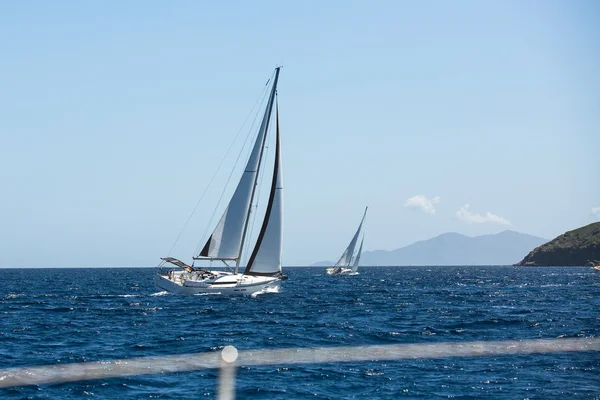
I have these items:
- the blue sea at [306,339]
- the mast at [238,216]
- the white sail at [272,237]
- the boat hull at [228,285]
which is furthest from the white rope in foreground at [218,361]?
the mast at [238,216]

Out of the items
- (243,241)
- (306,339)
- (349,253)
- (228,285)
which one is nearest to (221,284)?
(228,285)

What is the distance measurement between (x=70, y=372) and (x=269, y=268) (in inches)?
1223

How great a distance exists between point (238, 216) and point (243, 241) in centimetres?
202

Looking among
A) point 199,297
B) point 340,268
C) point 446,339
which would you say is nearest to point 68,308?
point 199,297

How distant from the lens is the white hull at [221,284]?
5003 cm

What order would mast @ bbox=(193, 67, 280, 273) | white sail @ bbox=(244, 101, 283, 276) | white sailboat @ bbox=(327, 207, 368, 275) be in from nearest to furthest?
white sail @ bbox=(244, 101, 283, 276) < mast @ bbox=(193, 67, 280, 273) < white sailboat @ bbox=(327, 207, 368, 275)

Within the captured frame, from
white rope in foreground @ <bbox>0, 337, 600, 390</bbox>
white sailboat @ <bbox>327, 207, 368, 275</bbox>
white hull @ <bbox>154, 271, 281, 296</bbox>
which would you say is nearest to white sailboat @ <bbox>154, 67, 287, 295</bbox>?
white hull @ <bbox>154, 271, 281, 296</bbox>

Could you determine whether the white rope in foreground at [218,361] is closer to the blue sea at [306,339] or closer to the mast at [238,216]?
the blue sea at [306,339]

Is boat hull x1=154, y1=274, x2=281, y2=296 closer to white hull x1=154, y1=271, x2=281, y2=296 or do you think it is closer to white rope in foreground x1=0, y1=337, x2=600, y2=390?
white hull x1=154, y1=271, x2=281, y2=296

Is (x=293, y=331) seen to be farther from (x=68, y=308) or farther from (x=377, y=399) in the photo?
(x=68, y=308)

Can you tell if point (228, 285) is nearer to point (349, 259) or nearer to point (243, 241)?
point (243, 241)

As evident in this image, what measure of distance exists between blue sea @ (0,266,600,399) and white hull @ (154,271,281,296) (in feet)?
2.98

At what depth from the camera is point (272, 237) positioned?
51.5 metres

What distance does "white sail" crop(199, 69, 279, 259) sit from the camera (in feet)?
174
